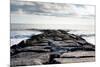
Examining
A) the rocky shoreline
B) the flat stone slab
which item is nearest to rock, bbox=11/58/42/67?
the rocky shoreline

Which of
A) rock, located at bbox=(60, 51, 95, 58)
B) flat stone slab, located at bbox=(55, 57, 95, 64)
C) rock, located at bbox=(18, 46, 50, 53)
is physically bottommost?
flat stone slab, located at bbox=(55, 57, 95, 64)

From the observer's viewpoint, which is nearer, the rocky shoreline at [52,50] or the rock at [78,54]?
the rocky shoreline at [52,50]

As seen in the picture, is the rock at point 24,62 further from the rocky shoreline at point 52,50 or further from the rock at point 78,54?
the rock at point 78,54

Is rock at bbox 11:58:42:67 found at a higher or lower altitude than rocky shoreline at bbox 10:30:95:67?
lower

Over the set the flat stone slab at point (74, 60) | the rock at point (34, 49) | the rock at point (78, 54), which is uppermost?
the rock at point (34, 49)

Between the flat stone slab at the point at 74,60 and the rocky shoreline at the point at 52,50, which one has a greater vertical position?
the rocky shoreline at the point at 52,50

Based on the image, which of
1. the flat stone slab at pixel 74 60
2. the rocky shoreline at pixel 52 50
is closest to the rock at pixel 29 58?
the rocky shoreline at pixel 52 50

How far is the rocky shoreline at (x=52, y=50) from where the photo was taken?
2531mm

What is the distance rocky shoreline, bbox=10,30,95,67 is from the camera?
253 cm

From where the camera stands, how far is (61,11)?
2.70 meters

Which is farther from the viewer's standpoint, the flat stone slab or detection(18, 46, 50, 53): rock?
the flat stone slab

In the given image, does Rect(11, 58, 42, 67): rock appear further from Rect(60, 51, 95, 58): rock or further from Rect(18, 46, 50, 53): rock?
Rect(60, 51, 95, 58): rock
